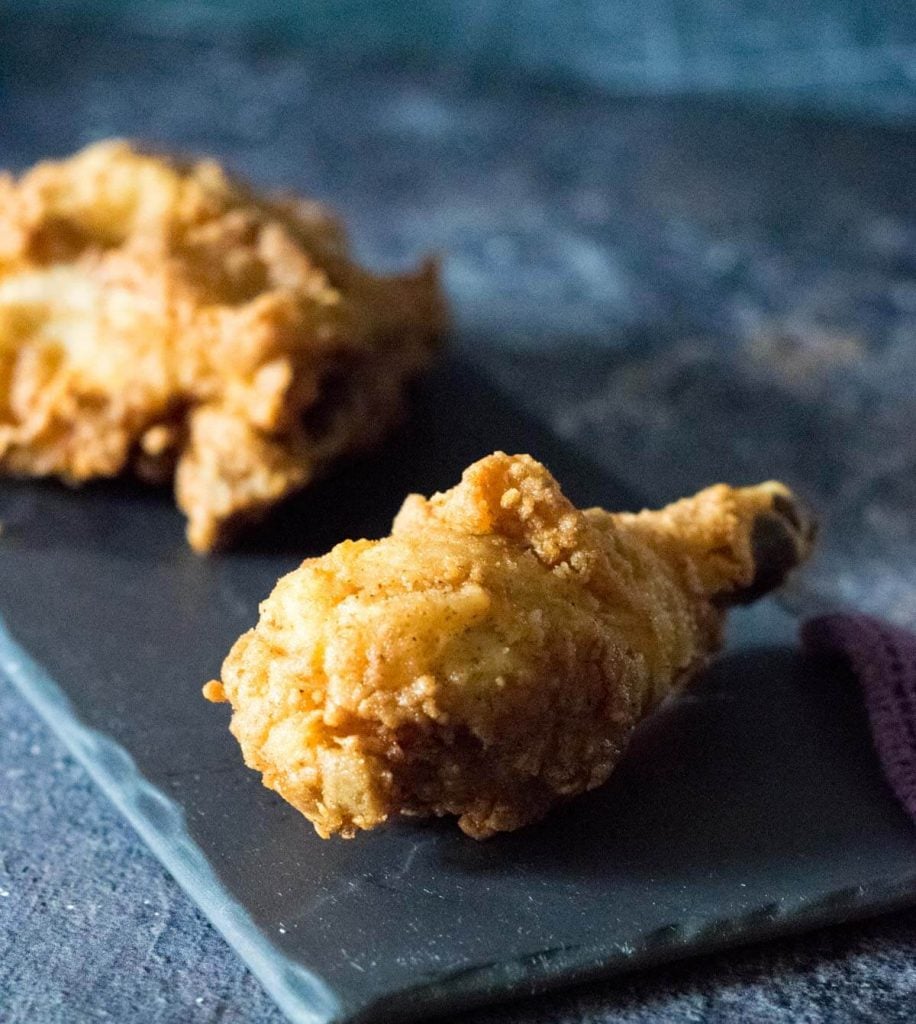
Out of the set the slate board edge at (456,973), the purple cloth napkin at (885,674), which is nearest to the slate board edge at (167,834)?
the slate board edge at (456,973)

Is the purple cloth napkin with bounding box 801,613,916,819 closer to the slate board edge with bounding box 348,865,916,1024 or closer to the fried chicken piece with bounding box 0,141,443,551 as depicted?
the slate board edge with bounding box 348,865,916,1024

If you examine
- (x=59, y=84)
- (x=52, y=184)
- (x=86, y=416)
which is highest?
(x=52, y=184)

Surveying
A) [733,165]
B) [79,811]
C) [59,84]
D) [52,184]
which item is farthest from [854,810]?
[59,84]

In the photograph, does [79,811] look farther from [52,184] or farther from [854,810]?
[52,184]

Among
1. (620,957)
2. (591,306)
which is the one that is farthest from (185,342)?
(591,306)

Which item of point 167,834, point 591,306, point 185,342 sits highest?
point 185,342

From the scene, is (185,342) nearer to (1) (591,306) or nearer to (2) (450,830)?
(2) (450,830)

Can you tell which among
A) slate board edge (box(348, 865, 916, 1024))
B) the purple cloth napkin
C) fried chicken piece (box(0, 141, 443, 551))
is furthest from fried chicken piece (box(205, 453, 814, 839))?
fried chicken piece (box(0, 141, 443, 551))
